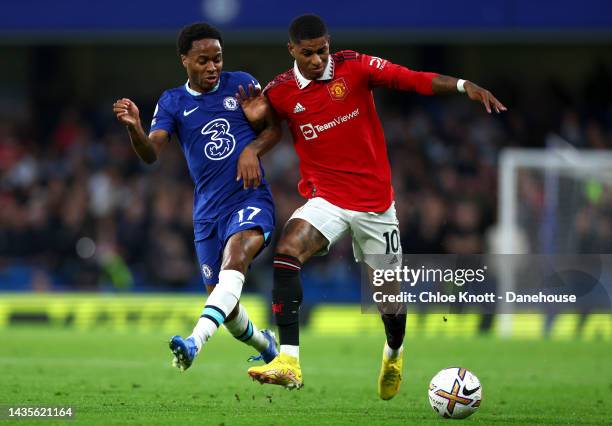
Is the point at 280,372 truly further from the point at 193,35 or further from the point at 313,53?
the point at 193,35

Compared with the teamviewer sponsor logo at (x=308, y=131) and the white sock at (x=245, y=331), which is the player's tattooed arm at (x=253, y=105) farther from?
the white sock at (x=245, y=331)

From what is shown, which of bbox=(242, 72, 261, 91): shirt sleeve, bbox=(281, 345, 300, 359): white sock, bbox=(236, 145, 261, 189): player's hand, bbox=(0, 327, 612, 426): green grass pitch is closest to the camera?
bbox=(281, 345, 300, 359): white sock

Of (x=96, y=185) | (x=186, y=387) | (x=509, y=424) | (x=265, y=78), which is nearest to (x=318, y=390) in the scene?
(x=186, y=387)

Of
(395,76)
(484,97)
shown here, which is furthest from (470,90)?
(395,76)

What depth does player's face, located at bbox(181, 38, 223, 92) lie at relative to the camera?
8.46 meters

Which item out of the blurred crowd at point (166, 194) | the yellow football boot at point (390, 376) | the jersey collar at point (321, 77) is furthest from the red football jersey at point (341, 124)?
the blurred crowd at point (166, 194)

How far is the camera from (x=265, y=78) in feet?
79.9

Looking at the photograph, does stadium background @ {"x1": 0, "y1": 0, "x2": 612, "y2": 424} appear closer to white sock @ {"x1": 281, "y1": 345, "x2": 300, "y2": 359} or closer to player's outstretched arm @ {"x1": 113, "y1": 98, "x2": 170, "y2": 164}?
player's outstretched arm @ {"x1": 113, "y1": 98, "x2": 170, "y2": 164}

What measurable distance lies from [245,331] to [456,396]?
184 cm

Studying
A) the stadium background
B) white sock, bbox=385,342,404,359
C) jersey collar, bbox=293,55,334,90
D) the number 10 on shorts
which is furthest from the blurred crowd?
jersey collar, bbox=293,55,334,90

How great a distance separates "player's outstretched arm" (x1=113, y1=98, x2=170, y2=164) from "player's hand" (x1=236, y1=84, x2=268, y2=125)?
2.13ft

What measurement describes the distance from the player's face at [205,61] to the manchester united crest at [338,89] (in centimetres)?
86

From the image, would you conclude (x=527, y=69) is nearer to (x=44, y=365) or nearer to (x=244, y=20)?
(x=244, y=20)

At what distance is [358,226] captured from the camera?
8.54 metres
